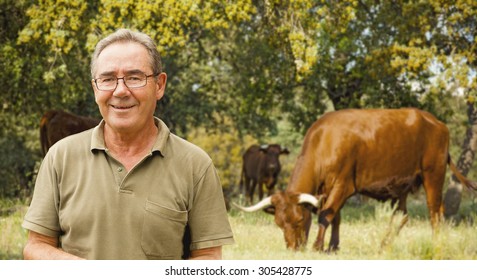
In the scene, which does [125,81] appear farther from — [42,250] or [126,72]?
[42,250]

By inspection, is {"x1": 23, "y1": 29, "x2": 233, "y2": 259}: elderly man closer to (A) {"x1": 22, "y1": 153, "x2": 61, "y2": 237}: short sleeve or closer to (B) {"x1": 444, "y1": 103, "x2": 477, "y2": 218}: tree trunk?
(A) {"x1": 22, "y1": 153, "x2": 61, "y2": 237}: short sleeve

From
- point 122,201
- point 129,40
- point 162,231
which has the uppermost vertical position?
point 129,40

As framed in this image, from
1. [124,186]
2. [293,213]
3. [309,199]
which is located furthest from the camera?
[309,199]

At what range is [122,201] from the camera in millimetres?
2865

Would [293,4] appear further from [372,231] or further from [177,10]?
[372,231]

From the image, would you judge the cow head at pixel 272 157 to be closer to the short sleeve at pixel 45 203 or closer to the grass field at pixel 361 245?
the grass field at pixel 361 245

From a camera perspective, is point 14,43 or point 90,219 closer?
point 90,219

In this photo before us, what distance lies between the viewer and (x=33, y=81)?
18172 mm

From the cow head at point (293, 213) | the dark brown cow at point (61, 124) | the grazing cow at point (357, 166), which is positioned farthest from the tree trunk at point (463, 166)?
the dark brown cow at point (61, 124)

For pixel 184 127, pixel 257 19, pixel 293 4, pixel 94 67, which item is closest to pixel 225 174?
pixel 184 127

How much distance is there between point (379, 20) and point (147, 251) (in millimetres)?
17503

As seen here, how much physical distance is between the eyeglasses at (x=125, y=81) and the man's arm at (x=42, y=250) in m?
0.69

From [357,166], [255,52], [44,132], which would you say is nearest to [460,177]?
[357,166]

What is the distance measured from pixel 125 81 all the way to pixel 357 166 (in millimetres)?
9563
